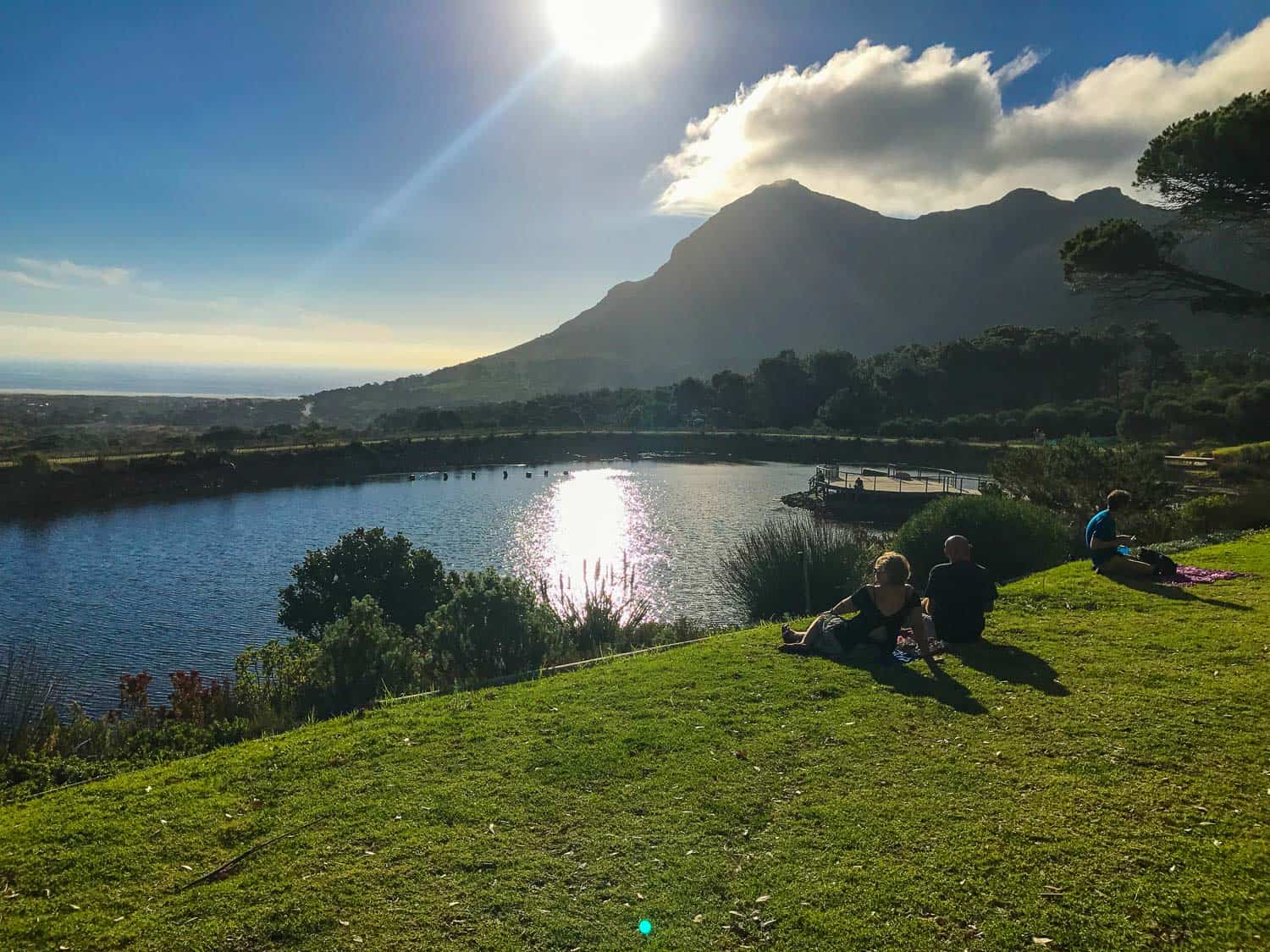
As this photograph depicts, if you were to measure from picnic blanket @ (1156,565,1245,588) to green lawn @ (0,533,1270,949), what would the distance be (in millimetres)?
3469

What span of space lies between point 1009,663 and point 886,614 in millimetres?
1278

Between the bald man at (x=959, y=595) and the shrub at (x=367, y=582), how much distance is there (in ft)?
34.6

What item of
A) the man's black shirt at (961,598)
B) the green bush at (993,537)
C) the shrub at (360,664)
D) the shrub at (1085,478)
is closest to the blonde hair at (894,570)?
the man's black shirt at (961,598)

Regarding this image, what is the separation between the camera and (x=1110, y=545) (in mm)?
11211

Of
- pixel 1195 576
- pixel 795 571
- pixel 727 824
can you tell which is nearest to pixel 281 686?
pixel 727 824

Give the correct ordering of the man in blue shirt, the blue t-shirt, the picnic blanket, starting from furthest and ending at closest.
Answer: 1. the blue t-shirt
2. the man in blue shirt
3. the picnic blanket

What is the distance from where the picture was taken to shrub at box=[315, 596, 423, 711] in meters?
10.1

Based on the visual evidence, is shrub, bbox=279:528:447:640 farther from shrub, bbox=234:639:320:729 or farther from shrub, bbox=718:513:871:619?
shrub, bbox=718:513:871:619

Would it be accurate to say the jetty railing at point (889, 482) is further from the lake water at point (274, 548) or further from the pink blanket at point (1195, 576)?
the pink blanket at point (1195, 576)

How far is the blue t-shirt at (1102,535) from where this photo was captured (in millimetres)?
11258

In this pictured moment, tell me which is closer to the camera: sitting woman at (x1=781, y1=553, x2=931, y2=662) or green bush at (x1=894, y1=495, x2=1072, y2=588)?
sitting woman at (x1=781, y1=553, x2=931, y2=662)

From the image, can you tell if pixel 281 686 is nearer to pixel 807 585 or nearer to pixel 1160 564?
pixel 807 585

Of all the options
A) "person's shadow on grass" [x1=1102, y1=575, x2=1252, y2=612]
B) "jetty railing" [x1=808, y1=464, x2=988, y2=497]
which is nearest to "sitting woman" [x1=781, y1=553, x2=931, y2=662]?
"person's shadow on grass" [x1=1102, y1=575, x2=1252, y2=612]

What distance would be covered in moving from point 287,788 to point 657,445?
73.0 metres
